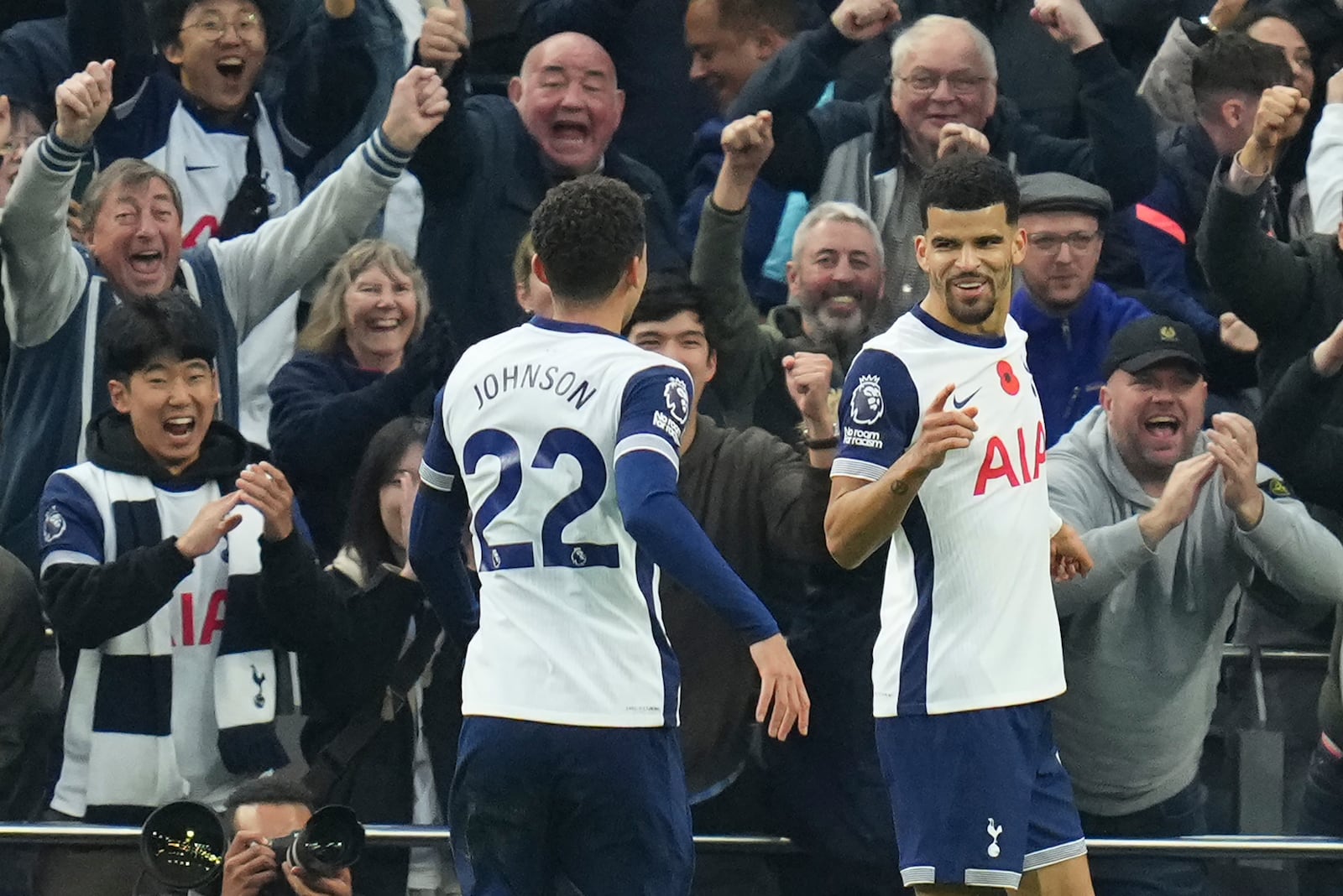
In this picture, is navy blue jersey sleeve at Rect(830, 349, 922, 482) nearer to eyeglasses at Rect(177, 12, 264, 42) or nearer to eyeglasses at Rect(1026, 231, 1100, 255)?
eyeglasses at Rect(1026, 231, 1100, 255)

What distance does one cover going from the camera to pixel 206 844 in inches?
221

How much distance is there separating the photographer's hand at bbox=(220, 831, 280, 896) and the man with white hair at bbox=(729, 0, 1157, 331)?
2.80 m

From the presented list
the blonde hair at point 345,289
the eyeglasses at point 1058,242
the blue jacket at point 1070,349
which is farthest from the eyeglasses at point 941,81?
the blonde hair at point 345,289

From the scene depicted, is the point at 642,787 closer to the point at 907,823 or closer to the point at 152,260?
the point at 907,823

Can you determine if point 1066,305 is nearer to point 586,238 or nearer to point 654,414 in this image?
point 586,238

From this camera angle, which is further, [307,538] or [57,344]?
[57,344]

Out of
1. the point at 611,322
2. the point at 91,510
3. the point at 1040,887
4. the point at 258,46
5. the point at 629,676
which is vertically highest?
the point at 258,46

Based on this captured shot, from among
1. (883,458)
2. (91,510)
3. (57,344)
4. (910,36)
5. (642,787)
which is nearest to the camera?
(642,787)

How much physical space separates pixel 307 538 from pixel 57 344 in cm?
114

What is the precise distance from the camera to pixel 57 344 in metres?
6.84

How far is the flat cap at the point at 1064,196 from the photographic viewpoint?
709 cm

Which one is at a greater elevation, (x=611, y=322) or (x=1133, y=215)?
(x=1133, y=215)

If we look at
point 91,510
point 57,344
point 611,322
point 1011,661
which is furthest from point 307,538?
point 1011,661

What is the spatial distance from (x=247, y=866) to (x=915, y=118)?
3.44 metres
